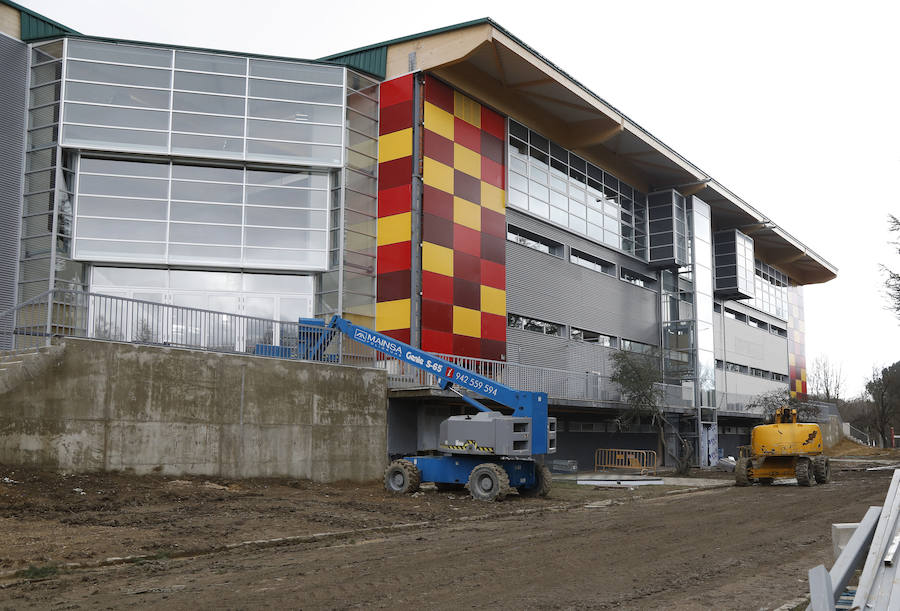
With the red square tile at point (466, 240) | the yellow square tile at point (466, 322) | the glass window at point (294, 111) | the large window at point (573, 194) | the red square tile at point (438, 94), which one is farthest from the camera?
the large window at point (573, 194)

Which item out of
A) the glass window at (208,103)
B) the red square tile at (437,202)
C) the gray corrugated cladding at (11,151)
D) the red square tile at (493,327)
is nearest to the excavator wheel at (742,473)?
the red square tile at (493,327)

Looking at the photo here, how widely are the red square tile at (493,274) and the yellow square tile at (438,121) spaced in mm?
5026

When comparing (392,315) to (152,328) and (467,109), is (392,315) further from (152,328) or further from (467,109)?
(152,328)

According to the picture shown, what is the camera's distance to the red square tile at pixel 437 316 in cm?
2838

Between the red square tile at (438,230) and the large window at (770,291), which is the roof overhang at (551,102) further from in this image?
the large window at (770,291)

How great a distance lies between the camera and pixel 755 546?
11828mm

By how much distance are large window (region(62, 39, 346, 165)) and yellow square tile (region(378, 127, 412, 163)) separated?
5.72ft

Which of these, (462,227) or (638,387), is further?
(638,387)

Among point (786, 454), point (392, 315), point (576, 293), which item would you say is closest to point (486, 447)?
point (392, 315)

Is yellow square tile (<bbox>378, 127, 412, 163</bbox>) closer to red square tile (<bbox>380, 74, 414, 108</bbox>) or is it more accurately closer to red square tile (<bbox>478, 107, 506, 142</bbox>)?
red square tile (<bbox>380, 74, 414, 108</bbox>)

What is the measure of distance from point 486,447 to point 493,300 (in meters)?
13.3

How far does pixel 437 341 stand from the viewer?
28750mm

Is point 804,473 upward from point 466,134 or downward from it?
downward

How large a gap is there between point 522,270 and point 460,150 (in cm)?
586
